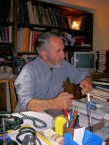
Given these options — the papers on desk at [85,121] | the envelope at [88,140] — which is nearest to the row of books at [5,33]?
the papers on desk at [85,121]

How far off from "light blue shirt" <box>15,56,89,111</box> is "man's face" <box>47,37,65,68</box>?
6 cm

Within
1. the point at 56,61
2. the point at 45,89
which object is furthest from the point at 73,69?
the point at 45,89

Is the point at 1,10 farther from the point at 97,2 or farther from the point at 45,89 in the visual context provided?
the point at 97,2

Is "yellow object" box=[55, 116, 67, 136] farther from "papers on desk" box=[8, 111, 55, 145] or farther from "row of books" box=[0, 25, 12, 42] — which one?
"row of books" box=[0, 25, 12, 42]

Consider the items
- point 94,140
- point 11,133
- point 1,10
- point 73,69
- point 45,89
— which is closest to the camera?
point 94,140

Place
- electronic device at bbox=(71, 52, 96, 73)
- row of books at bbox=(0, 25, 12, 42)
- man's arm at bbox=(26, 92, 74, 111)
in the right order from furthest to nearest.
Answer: electronic device at bbox=(71, 52, 96, 73) < row of books at bbox=(0, 25, 12, 42) < man's arm at bbox=(26, 92, 74, 111)

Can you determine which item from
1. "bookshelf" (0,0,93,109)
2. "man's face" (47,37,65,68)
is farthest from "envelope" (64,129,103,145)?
"bookshelf" (0,0,93,109)

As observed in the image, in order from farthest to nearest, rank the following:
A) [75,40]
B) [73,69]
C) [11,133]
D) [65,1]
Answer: [75,40] < [65,1] < [73,69] < [11,133]

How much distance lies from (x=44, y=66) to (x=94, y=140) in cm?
103

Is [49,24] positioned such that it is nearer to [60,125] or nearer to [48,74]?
[48,74]

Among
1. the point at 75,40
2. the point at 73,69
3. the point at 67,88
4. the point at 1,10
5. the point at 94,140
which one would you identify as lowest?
the point at 67,88

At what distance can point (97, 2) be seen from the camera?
3217 millimetres

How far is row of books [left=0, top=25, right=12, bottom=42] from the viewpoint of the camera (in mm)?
2350

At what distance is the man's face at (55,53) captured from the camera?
1.57 meters
